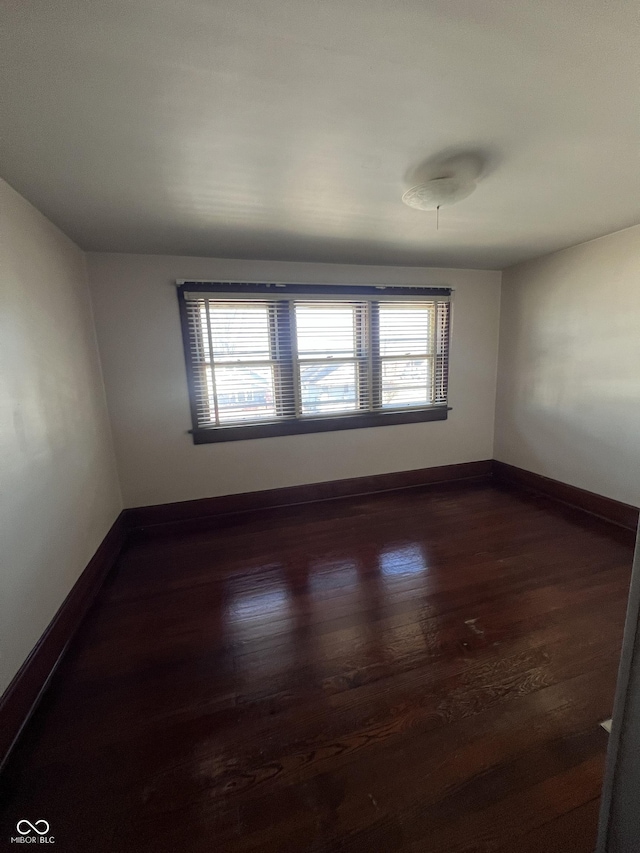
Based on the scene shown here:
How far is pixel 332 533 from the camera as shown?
2.86 meters

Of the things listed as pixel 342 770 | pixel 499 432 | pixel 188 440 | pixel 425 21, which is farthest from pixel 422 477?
pixel 425 21

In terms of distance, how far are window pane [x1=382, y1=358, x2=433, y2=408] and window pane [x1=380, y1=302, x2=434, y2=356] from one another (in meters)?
0.13

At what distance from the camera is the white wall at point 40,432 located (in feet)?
4.76

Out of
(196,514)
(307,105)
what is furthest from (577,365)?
(196,514)

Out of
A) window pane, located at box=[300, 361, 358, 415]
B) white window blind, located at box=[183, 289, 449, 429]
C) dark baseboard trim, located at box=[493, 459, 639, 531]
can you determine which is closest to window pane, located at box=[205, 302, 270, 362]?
white window blind, located at box=[183, 289, 449, 429]

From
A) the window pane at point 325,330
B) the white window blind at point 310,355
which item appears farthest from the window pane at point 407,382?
the window pane at point 325,330

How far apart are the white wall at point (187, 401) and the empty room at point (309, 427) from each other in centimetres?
3

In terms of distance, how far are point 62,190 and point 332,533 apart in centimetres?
289

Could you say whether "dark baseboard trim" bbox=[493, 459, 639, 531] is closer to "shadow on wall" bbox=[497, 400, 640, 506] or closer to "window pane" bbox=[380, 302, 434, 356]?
"shadow on wall" bbox=[497, 400, 640, 506]

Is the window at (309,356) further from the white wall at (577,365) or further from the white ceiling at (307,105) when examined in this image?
the white ceiling at (307,105)

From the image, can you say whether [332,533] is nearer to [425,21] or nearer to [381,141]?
[381,141]

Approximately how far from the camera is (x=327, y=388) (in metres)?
3.38

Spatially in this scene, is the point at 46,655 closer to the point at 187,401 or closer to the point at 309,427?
the point at 187,401

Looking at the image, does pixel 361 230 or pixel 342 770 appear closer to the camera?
pixel 342 770
